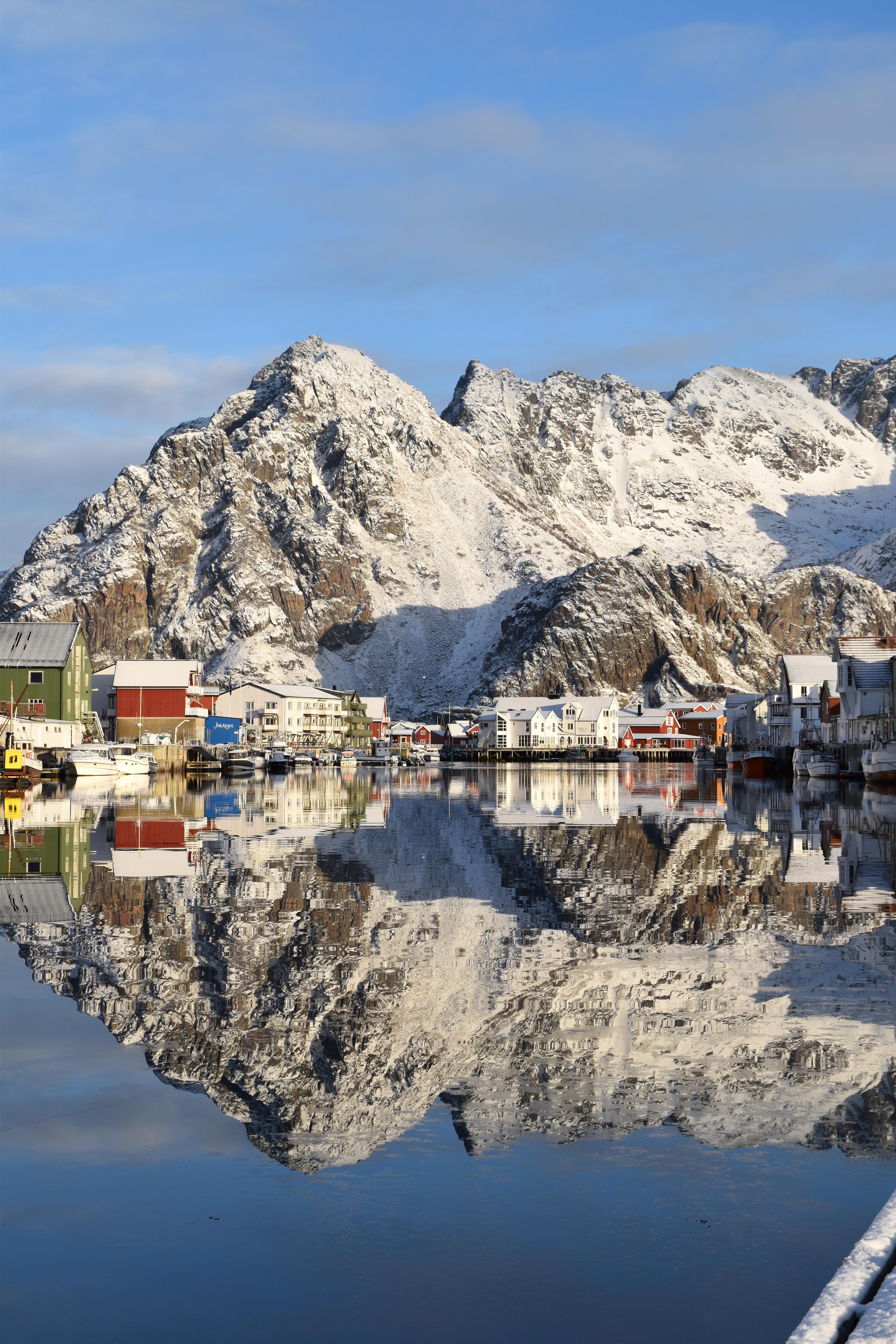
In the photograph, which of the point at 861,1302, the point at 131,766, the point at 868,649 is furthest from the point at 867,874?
the point at 131,766

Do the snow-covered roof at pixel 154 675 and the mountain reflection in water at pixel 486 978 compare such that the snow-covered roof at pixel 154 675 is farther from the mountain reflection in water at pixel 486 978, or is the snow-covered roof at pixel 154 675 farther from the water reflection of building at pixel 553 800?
the mountain reflection in water at pixel 486 978

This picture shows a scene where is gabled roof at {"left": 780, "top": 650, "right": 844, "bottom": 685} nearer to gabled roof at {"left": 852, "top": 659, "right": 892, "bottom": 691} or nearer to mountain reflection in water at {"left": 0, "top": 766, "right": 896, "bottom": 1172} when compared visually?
gabled roof at {"left": 852, "top": 659, "right": 892, "bottom": 691}

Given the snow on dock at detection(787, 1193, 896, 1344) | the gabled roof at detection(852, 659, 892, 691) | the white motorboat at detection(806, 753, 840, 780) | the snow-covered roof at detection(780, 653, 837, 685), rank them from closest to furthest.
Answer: the snow on dock at detection(787, 1193, 896, 1344) → the white motorboat at detection(806, 753, 840, 780) → the gabled roof at detection(852, 659, 892, 691) → the snow-covered roof at detection(780, 653, 837, 685)

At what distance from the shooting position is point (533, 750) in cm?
17288

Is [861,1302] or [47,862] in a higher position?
[861,1302]

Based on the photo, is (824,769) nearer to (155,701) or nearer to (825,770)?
(825,770)

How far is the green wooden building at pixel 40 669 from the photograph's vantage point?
94.5 metres

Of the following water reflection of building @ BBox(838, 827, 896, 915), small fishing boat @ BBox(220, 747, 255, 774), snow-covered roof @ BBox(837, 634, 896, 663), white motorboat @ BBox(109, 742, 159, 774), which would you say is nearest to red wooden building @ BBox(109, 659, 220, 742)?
small fishing boat @ BBox(220, 747, 255, 774)

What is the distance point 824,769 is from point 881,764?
1352cm

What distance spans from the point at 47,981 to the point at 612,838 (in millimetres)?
22380

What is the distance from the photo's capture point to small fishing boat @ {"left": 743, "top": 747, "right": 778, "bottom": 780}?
102 meters

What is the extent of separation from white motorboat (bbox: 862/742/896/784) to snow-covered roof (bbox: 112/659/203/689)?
73.2 meters

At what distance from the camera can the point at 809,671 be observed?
415ft

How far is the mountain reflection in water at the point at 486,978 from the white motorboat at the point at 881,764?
41686 mm
